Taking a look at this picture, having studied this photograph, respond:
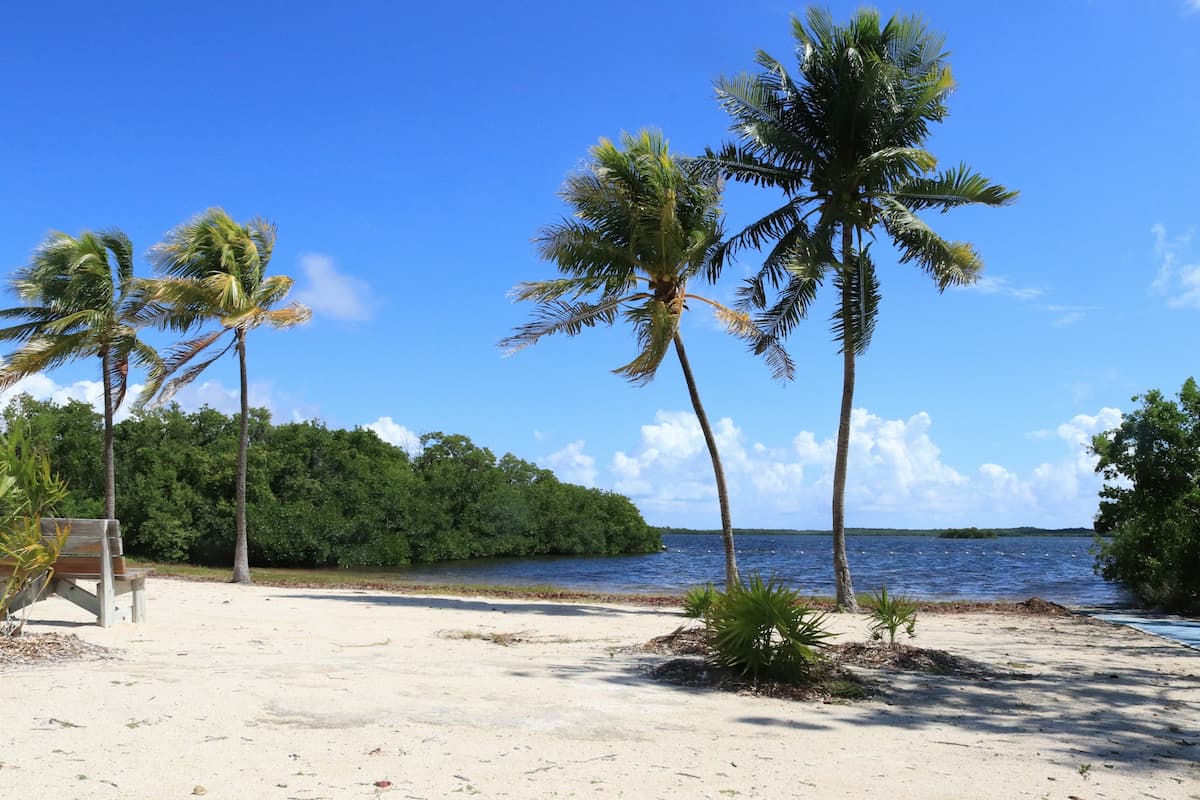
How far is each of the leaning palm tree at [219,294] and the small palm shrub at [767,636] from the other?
50.7 feet

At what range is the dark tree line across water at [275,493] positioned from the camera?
37.9 metres

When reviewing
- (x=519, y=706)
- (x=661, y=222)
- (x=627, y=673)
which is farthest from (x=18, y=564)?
(x=661, y=222)

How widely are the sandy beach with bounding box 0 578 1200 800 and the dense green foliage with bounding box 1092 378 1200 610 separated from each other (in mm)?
8790

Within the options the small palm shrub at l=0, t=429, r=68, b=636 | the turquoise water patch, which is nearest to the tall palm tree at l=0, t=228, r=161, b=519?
the small palm shrub at l=0, t=429, r=68, b=636

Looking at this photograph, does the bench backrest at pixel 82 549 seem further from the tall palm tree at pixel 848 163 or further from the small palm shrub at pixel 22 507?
the tall palm tree at pixel 848 163

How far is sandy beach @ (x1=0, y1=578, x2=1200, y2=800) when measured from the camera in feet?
14.5

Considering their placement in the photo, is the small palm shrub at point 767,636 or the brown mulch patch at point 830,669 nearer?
the brown mulch patch at point 830,669

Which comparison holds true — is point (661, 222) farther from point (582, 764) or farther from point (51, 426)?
point (51, 426)

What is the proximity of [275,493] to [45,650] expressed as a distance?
38.3 meters

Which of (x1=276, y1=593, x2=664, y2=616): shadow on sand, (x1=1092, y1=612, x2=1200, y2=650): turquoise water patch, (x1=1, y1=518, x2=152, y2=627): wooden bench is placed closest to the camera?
(x1=1, y1=518, x2=152, y2=627): wooden bench

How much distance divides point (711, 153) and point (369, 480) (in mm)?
32828

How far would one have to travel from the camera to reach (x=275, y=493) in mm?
43750

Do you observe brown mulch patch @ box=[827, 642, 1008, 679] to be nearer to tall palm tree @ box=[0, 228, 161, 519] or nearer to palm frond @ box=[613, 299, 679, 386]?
palm frond @ box=[613, 299, 679, 386]

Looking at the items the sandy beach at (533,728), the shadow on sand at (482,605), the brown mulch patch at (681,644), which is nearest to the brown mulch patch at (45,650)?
the sandy beach at (533,728)
